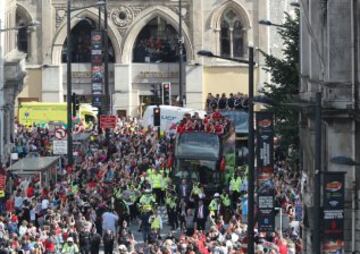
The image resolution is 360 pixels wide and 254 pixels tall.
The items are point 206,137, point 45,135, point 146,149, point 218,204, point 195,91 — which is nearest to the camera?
point 218,204

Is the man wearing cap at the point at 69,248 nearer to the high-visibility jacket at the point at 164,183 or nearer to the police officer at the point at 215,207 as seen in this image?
the police officer at the point at 215,207

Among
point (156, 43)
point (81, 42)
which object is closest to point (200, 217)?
point (156, 43)

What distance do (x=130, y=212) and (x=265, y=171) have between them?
36.0ft

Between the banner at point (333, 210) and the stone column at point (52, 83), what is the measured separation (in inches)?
2362

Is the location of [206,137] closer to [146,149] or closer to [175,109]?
[146,149]

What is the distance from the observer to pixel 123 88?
283 ft

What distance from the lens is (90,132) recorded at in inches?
2692

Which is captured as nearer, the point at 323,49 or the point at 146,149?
the point at 323,49

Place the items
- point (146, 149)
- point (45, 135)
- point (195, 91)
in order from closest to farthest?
point (146, 149)
point (45, 135)
point (195, 91)

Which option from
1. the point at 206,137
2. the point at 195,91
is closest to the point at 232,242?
the point at 206,137

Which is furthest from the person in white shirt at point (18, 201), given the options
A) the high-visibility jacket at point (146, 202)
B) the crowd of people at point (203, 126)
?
the crowd of people at point (203, 126)

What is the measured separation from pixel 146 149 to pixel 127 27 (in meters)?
27.1

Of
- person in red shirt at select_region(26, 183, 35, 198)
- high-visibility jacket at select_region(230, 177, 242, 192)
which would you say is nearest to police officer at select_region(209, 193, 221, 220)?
high-visibility jacket at select_region(230, 177, 242, 192)

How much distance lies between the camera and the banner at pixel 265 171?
3216cm
